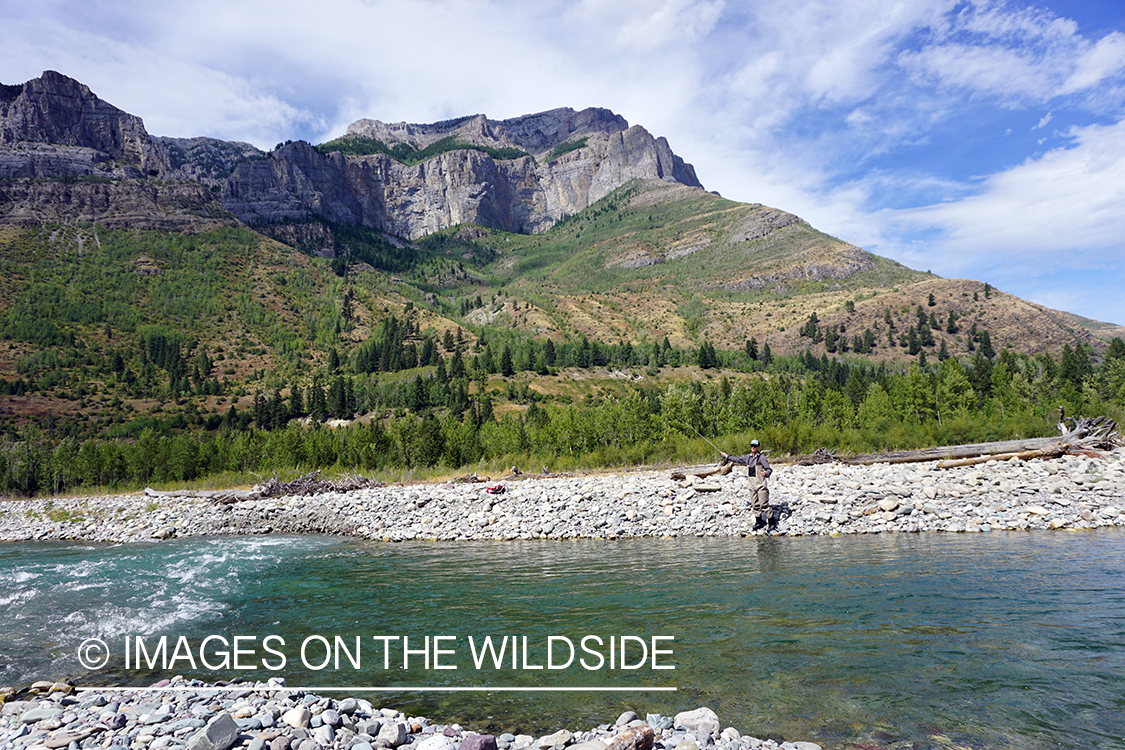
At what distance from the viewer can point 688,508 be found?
21234 mm

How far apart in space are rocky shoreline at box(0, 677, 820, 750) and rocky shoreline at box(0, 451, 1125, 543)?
14.3 metres

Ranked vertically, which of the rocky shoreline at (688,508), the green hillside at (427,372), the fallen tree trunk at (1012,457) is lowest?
the rocky shoreline at (688,508)

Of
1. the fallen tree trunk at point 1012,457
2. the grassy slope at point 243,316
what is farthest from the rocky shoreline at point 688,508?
the grassy slope at point 243,316

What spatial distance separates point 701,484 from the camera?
24.1m

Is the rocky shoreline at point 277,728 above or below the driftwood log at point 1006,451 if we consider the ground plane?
below

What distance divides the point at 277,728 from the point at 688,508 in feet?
57.1

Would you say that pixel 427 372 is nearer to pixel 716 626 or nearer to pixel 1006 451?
pixel 1006 451

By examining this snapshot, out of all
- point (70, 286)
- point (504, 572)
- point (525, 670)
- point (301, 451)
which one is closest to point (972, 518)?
point (504, 572)

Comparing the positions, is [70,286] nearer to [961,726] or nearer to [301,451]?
[301,451]

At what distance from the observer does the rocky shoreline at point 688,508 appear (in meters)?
17.7

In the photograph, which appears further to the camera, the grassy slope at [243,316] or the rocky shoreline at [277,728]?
the grassy slope at [243,316]

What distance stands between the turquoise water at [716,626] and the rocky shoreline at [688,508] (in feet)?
6.51

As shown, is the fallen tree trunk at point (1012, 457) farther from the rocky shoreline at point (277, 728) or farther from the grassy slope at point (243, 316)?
the grassy slope at point (243, 316)

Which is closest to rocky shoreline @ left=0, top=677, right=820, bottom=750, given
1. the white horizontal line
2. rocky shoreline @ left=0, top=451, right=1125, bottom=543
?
the white horizontal line
